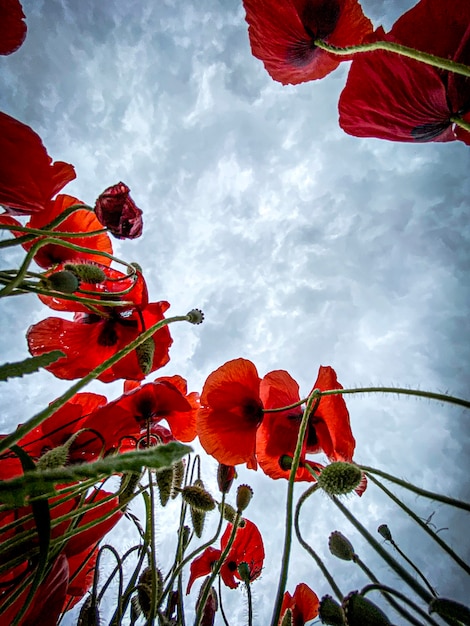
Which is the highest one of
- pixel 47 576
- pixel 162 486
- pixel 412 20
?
pixel 412 20

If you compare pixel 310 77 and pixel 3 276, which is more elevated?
pixel 310 77

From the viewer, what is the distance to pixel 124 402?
102 cm

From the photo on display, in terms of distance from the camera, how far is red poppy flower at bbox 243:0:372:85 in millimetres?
833

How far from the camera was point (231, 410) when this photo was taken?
3.67ft

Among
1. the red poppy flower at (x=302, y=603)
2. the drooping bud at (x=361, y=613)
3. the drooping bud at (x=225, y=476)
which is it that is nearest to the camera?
the drooping bud at (x=361, y=613)

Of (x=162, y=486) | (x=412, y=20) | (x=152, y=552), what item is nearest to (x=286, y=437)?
(x=162, y=486)

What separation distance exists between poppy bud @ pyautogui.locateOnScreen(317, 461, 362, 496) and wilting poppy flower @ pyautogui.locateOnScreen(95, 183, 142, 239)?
0.75 metres

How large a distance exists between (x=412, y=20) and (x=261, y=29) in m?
0.40

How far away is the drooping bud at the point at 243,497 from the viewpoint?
0.95 metres

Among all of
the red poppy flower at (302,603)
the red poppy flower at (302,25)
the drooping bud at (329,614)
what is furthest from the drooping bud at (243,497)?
the red poppy flower at (302,25)

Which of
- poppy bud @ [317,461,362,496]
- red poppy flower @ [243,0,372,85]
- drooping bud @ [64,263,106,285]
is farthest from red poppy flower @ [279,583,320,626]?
red poppy flower @ [243,0,372,85]

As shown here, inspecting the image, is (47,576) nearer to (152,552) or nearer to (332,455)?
(152,552)

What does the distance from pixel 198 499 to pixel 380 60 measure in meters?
1.02

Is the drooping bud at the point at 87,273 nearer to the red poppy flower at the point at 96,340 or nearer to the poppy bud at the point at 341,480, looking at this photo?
the red poppy flower at the point at 96,340
